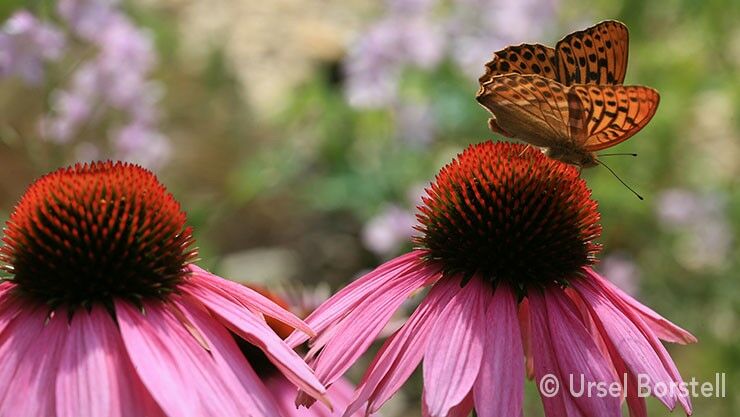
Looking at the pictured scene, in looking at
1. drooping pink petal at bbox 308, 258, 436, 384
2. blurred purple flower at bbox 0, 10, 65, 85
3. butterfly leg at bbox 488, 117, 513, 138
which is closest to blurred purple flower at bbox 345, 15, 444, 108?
blurred purple flower at bbox 0, 10, 65, 85

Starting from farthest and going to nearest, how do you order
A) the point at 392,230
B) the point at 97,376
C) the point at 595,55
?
1. the point at 392,230
2. the point at 595,55
3. the point at 97,376

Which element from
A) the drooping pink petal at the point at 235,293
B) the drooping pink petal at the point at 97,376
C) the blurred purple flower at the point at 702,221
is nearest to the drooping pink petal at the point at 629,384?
the drooping pink petal at the point at 235,293

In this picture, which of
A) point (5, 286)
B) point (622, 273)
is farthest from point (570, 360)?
point (622, 273)

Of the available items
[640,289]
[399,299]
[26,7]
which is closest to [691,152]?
[640,289]

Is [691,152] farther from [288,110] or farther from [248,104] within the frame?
[248,104]

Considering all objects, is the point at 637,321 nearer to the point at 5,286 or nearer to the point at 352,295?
the point at 352,295
